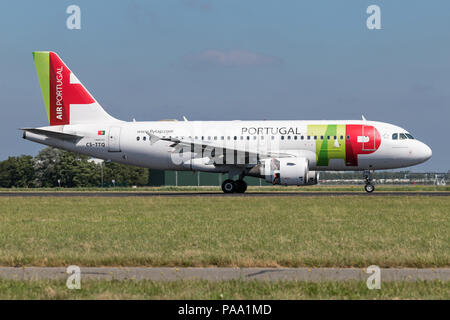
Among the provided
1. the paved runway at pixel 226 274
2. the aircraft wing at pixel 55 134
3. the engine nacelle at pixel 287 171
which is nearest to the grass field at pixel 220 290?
the paved runway at pixel 226 274

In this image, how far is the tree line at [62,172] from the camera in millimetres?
118562

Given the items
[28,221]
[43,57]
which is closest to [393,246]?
[28,221]

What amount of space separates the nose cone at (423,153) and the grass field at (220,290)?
103 ft

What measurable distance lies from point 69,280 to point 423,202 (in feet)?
79.0

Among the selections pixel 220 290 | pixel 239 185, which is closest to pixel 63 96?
pixel 239 185

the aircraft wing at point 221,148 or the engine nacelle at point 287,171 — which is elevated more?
the aircraft wing at point 221,148

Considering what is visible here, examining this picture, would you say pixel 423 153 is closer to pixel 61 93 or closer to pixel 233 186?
pixel 233 186

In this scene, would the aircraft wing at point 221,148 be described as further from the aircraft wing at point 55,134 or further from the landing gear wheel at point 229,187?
the aircraft wing at point 55,134

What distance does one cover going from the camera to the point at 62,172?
119750 mm

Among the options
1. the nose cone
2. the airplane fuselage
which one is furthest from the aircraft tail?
the nose cone

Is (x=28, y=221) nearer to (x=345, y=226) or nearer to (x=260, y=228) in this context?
(x=260, y=228)

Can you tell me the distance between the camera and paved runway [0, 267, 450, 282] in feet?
34.5

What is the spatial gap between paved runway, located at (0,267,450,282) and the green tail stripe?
1320 inches
